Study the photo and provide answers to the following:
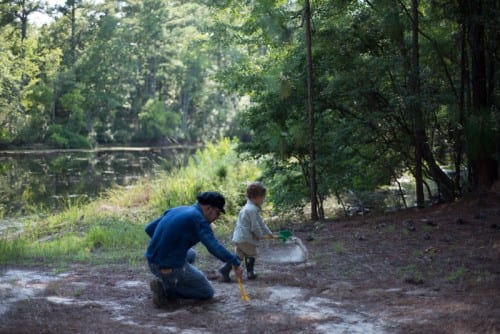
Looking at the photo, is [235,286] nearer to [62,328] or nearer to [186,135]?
[62,328]

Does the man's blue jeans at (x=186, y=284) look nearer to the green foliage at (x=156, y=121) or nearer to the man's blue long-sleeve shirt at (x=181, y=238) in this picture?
the man's blue long-sleeve shirt at (x=181, y=238)

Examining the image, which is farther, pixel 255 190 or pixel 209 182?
pixel 209 182

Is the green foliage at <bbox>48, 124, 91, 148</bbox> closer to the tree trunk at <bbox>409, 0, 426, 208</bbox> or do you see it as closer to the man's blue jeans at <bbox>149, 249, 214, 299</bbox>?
the tree trunk at <bbox>409, 0, 426, 208</bbox>

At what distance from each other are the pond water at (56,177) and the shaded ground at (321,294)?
38.3 feet

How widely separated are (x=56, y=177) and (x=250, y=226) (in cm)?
2348

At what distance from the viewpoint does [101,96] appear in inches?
2270

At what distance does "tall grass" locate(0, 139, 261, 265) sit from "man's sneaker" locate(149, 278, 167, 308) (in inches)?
122

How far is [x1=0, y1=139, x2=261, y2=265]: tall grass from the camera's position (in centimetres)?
1023

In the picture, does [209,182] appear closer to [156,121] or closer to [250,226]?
[250,226]

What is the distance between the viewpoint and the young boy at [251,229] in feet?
22.3

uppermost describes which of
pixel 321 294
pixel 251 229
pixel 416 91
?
pixel 416 91

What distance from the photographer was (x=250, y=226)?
6.84 metres

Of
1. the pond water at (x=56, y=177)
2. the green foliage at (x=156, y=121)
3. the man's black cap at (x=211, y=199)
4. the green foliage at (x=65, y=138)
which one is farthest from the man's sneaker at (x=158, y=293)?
the green foliage at (x=156, y=121)

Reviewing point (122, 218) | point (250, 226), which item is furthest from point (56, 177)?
point (250, 226)
